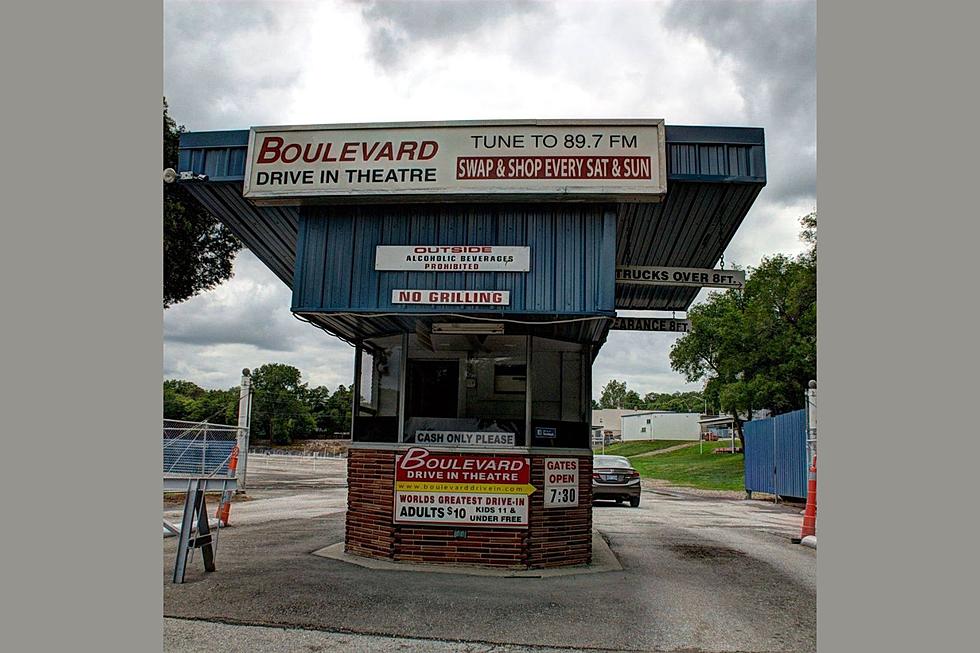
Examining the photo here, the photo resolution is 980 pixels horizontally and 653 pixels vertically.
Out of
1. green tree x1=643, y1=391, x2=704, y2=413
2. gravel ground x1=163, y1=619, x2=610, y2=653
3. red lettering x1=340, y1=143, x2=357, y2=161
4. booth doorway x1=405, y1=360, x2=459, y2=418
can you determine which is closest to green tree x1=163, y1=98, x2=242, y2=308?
booth doorway x1=405, y1=360, x2=459, y2=418

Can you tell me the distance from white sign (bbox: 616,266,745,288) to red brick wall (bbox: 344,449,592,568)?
2369mm

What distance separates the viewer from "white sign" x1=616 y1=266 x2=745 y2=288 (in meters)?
9.66

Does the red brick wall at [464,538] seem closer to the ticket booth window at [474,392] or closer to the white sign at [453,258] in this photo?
the ticket booth window at [474,392]

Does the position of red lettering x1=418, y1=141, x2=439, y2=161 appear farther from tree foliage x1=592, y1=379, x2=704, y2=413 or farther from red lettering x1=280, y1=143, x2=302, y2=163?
tree foliage x1=592, y1=379, x2=704, y2=413

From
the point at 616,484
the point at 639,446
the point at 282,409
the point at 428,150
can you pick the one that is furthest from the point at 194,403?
the point at 639,446

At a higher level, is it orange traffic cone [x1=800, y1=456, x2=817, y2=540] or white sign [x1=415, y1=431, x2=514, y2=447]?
white sign [x1=415, y1=431, x2=514, y2=447]

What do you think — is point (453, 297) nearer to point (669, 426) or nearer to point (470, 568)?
point (470, 568)

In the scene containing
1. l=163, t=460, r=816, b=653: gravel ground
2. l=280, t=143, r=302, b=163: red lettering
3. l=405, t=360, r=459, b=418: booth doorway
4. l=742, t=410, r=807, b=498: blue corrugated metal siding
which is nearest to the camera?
l=163, t=460, r=816, b=653: gravel ground

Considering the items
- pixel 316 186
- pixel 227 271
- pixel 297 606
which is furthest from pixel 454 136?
pixel 227 271

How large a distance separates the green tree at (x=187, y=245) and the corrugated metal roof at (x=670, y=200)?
338 inches

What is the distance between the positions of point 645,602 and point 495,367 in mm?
3413

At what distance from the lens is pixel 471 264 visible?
28.3 feet

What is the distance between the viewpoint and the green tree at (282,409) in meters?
58.6

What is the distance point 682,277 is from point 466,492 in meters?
3.70
